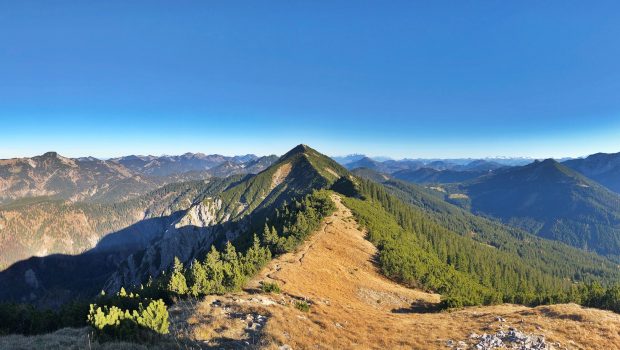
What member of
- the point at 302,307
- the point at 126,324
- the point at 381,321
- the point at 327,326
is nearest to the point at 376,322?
the point at 381,321

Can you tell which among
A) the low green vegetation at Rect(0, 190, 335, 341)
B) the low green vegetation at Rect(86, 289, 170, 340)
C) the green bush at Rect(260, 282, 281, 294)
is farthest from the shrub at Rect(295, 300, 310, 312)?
the low green vegetation at Rect(86, 289, 170, 340)

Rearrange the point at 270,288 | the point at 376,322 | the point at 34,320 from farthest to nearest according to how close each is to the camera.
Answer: the point at 270,288
the point at 376,322
the point at 34,320

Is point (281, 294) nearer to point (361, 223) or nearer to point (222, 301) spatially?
point (222, 301)

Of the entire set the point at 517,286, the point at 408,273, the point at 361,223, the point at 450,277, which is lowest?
the point at 517,286

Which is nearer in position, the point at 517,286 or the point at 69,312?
the point at 69,312

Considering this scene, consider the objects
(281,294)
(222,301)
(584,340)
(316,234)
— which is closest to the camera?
(584,340)

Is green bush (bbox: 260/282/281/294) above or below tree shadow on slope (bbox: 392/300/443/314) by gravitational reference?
above

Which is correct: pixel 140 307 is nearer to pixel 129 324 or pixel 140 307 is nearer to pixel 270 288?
pixel 129 324

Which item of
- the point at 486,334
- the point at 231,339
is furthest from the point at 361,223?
the point at 231,339

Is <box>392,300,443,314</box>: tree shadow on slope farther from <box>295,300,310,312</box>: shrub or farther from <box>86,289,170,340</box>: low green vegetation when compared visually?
<box>86,289,170,340</box>: low green vegetation

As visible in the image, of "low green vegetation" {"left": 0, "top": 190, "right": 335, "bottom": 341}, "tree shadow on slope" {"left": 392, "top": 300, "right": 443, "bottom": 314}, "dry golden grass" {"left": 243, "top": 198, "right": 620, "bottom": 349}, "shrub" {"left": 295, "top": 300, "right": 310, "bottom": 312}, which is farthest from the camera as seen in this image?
"tree shadow on slope" {"left": 392, "top": 300, "right": 443, "bottom": 314}

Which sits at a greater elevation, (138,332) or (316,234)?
(138,332)
